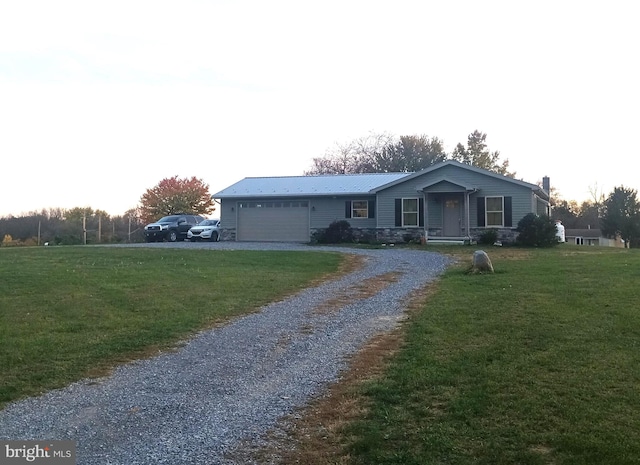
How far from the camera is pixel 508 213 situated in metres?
25.6

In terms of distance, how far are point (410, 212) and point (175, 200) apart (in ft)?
90.1

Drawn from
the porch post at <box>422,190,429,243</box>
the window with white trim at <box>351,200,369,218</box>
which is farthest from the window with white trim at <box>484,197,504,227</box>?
the window with white trim at <box>351,200,369,218</box>

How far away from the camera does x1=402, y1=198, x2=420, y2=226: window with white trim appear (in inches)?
1072

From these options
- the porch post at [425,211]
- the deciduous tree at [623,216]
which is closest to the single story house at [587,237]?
the deciduous tree at [623,216]

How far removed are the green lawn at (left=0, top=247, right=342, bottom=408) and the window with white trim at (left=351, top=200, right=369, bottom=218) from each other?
1047 centimetres

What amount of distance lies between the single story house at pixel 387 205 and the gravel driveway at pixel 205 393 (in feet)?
55.1

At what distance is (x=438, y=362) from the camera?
6625mm

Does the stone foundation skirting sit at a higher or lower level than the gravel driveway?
higher

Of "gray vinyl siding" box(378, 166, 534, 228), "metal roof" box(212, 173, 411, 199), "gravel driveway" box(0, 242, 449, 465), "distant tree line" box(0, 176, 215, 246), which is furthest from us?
"distant tree line" box(0, 176, 215, 246)

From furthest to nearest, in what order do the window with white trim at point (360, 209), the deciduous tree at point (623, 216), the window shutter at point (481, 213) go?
the deciduous tree at point (623, 216)
the window with white trim at point (360, 209)
the window shutter at point (481, 213)

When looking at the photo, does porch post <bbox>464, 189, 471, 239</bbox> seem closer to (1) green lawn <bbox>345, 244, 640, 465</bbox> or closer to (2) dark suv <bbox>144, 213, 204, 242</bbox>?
(2) dark suv <bbox>144, 213, 204, 242</bbox>

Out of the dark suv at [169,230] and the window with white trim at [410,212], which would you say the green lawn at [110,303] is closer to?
the window with white trim at [410,212]

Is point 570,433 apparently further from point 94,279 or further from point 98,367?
point 94,279

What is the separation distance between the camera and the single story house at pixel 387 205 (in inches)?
1017
